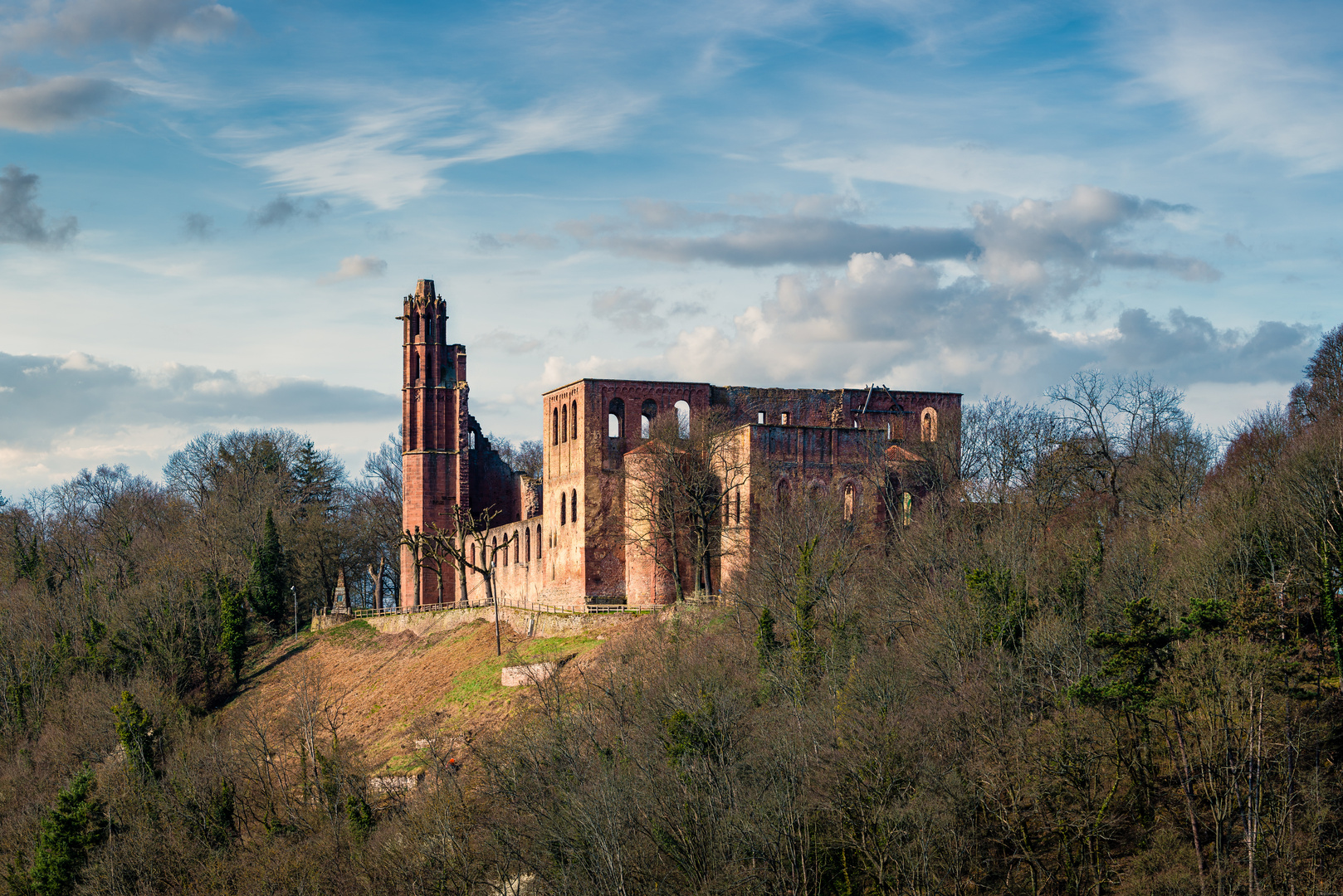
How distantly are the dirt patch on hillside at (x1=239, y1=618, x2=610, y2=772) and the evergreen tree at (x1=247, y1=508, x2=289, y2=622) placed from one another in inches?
107

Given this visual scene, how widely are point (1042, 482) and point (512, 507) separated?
2877 cm

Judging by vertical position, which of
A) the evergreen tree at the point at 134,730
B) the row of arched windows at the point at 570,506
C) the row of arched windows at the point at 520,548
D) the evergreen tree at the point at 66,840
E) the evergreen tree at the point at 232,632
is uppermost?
the row of arched windows at the point at 570,506

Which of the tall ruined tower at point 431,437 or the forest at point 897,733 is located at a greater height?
the tall ruined tower at point 431,437

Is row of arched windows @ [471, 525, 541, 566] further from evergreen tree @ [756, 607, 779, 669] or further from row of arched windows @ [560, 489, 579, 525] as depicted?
evergreen tree @ [756, 607, 779, 669]

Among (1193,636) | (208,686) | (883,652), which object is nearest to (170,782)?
(208,686)

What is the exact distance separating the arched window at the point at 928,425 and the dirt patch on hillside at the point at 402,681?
17.6 m

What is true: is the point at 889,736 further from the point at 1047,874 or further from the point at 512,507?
the point at 512,507

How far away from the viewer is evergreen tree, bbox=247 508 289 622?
210 feet

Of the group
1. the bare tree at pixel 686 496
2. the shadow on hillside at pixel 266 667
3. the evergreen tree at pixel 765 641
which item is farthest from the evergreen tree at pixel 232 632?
the evergreen tree at pixel 765 641

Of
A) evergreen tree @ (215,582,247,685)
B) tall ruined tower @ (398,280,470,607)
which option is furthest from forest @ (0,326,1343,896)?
tall ruined tower @ (398,280,470,607)

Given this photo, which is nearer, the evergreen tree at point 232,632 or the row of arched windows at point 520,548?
the row of arched windows at point 520,548

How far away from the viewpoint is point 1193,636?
3045cm

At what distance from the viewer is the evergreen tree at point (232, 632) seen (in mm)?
58625

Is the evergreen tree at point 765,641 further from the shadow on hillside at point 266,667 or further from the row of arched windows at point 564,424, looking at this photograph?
the shadow on hillside at point 266,667
